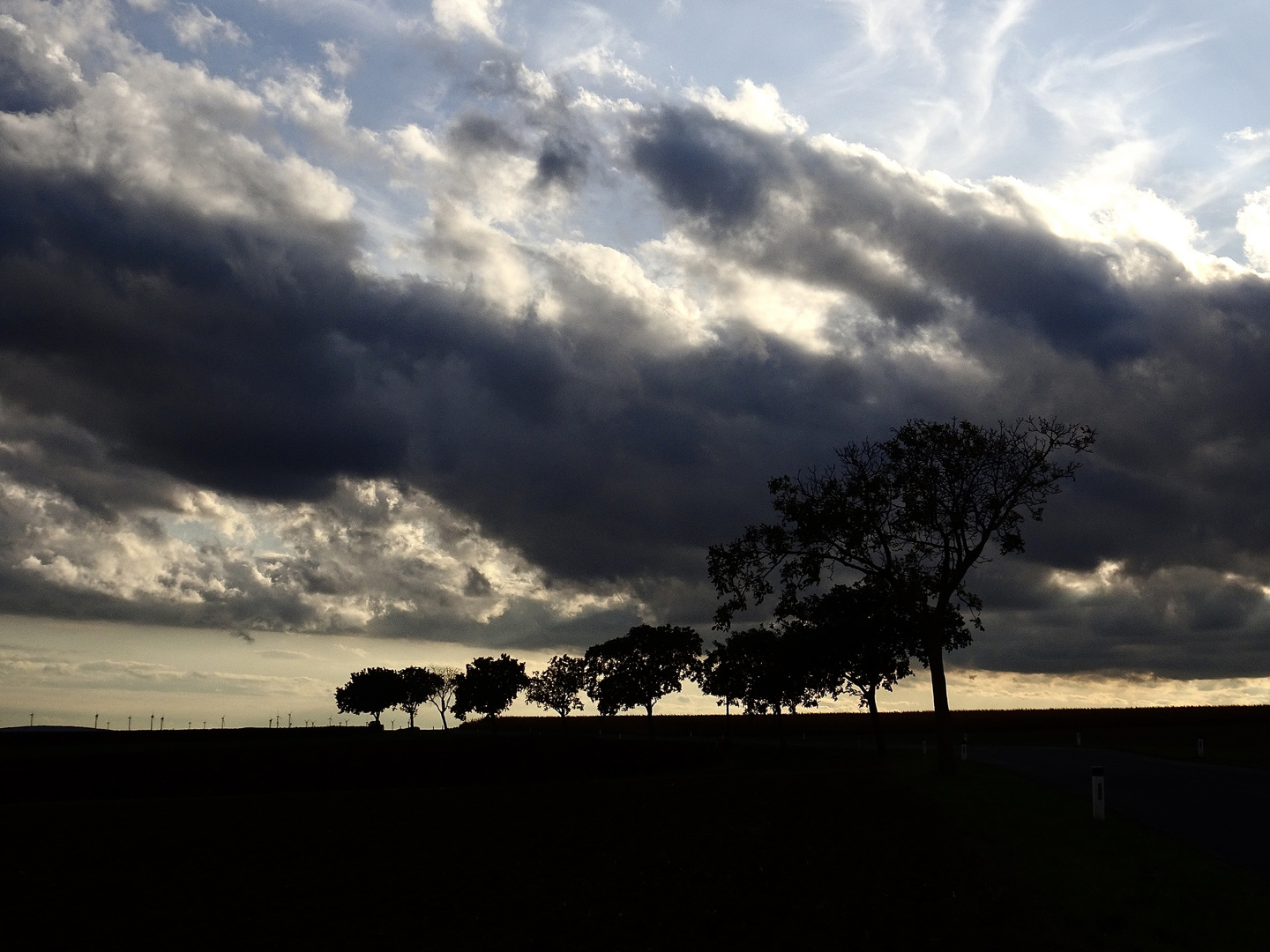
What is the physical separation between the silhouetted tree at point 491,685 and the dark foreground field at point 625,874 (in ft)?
475

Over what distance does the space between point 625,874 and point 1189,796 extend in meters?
19.0

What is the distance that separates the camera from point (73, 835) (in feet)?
71.4

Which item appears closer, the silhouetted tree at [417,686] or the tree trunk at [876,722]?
the tree trunk at [876,722]

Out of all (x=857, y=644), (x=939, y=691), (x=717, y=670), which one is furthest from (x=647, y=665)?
(x=939, y=691)

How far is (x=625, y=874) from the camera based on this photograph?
16.2m

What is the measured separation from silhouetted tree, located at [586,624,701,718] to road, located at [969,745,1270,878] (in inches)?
3403

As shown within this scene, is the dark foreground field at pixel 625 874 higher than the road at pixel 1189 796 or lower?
higher

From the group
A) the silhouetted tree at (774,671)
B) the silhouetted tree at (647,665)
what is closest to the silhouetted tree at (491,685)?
the silhouetted tree at (647,665)

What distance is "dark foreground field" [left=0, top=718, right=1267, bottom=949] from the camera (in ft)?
39.6

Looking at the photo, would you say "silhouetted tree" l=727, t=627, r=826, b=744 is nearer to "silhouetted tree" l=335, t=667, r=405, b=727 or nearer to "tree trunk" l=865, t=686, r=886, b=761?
"tree trunk" l=865, t=686, r=886, b=761

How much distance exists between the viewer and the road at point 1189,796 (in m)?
18.2

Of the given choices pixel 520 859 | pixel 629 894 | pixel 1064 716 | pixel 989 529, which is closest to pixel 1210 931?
pixel 629 894

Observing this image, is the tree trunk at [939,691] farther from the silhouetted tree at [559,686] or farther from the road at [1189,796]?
the silhouetted tree at [559,686]

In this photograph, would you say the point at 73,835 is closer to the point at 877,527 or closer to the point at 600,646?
the point at 877,527
